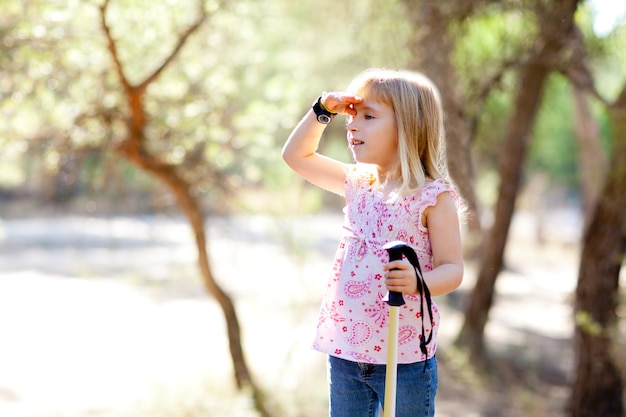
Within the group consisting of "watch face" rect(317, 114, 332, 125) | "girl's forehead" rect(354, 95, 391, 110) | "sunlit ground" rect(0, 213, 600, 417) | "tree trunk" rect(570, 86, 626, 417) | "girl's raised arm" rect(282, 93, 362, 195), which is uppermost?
"girl's forehead" rect(354, 95, 391, 110)

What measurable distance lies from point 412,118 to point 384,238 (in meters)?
0.32

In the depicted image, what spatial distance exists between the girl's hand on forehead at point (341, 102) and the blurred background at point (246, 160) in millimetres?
2246

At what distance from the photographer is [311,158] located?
8.00ft

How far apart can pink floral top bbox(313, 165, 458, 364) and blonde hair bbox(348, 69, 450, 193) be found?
6 cm

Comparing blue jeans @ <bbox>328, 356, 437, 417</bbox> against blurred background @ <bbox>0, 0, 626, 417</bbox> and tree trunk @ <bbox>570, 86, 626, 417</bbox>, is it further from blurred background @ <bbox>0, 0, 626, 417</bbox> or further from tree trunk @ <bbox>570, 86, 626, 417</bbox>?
tree trunk @ <bbox>570, 86, 626, 417</bbox>

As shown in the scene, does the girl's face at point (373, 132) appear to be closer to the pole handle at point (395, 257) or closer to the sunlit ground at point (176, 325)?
the pole handle at point (395, 257)

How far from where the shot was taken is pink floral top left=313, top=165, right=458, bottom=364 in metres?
2.14

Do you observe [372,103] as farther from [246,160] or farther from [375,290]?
[246,160]

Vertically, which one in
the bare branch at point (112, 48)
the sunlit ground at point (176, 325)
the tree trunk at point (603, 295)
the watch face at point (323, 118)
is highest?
the bare branch at point (112, 48)

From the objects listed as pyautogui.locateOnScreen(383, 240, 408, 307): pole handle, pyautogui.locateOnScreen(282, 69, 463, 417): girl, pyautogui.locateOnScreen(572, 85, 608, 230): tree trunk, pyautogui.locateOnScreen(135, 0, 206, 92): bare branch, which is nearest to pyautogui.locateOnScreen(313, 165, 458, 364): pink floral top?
pyautogui.locateOnScreen(282, 69, 463, 417): girl

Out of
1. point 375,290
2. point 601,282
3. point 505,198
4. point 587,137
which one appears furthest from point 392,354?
point 587,137

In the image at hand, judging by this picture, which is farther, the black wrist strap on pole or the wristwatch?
the wristwatch

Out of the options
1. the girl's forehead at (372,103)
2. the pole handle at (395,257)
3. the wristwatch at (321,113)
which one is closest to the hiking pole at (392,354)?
the pole handle at (395,257)

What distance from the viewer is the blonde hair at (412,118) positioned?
2.15m
